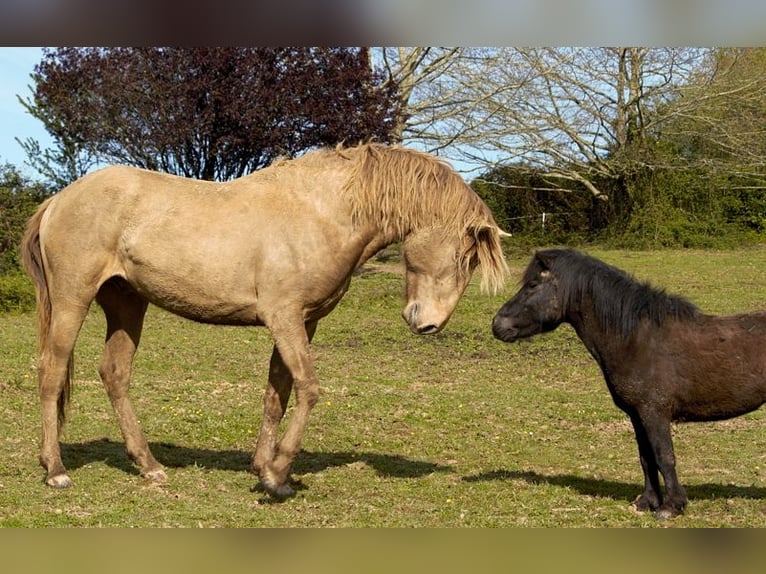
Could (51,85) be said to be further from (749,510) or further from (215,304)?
(749,510)

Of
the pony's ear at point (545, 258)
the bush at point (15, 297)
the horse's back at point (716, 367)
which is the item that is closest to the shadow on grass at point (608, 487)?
the horse's back at point (716, 367)

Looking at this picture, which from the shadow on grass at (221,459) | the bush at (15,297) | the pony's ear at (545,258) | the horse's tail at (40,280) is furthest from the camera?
the bush at (15,297)

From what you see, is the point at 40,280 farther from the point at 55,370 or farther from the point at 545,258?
the point at 545,258

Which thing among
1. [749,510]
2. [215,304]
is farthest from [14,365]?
[749,510]

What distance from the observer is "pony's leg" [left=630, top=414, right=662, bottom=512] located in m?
5.86

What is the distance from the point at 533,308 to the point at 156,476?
121 inches

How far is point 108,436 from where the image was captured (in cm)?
836

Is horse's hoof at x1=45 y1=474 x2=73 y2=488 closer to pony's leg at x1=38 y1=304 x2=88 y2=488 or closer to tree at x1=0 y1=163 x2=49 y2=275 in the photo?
pony's leg at x1=38 y1=304 x2=88 y2=488

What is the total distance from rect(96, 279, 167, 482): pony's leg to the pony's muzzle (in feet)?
7.43

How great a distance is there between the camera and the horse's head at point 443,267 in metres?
6.16

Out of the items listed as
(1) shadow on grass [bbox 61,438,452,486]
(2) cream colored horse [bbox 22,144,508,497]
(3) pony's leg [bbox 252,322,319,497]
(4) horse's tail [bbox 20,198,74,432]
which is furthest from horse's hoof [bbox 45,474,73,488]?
(3) pony's leg [bbox 252,322,319,497]

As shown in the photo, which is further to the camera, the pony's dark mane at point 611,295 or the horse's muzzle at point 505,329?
the horse's muzzle at point 505,329

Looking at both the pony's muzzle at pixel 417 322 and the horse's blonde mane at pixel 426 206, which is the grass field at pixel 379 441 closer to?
the pony's muzzle at pixel 417 322

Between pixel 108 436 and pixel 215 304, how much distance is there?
2779 millimetres
